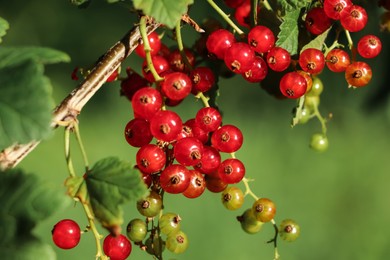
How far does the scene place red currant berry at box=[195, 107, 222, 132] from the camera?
0.92 metres

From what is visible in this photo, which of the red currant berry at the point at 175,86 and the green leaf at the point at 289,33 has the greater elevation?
the green leaf at the point at 289,33

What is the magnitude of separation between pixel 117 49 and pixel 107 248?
0.30m

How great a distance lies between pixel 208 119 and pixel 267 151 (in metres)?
1.34

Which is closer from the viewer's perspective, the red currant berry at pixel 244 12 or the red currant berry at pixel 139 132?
the red currant berry at pixel 139 132

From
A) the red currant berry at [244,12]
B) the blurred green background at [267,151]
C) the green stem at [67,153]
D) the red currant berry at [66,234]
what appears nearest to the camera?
the green stem at [67,153]

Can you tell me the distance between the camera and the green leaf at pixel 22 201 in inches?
27.6

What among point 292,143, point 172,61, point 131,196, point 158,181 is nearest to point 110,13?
point 292,143

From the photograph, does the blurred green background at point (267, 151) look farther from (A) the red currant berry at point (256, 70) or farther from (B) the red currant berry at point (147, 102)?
(B) the red currant berry at point (147, 102)

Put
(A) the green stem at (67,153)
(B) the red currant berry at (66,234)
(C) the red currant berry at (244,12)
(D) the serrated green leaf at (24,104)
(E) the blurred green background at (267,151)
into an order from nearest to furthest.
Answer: (D) the serrated green leaf at (24,104) → (A) the green stem at (67,153) → (B) the red currant berry at (66,234) → (C) the red currant berry at (244,12) → (E) the blurred green background at (267,151)

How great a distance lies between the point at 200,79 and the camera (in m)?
0.96

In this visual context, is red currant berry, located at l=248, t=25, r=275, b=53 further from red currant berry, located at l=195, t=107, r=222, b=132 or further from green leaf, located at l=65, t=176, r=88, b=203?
green leaf, located at l=65, t=176, r=88, b=203

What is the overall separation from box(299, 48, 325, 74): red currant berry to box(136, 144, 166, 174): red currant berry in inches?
10.6

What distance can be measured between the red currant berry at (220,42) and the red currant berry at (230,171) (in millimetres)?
177

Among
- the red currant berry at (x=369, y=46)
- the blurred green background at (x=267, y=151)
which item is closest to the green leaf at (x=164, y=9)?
the red currant berry at (x=369, y=46)
